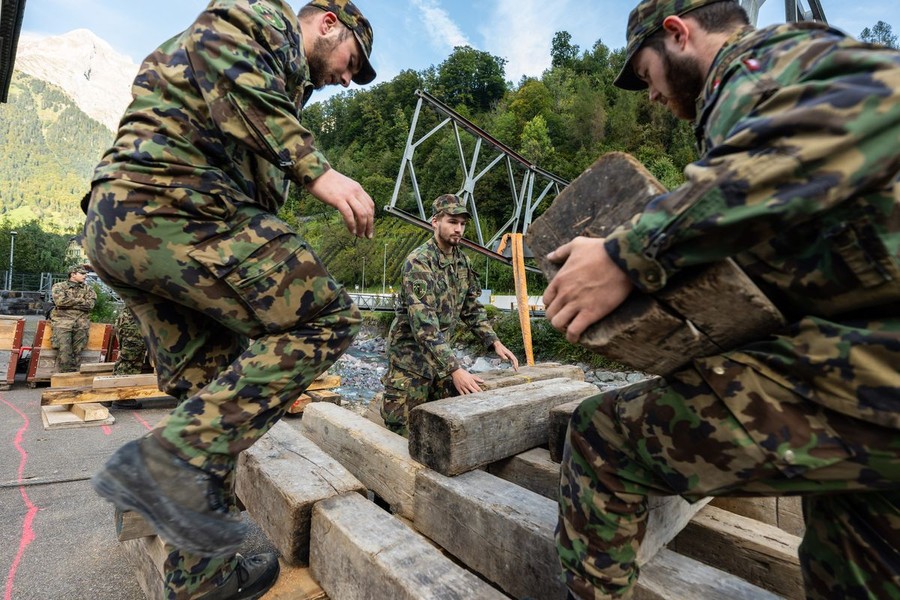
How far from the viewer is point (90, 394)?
19.4 feet

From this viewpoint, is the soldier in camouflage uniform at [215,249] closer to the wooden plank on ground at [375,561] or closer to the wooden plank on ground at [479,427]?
the wooden plank on ground at [375,561]

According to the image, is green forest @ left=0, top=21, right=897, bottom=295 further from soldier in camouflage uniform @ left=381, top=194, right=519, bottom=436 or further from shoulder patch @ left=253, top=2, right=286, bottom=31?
shoulder patch @ left=253, top=2, right=286, bottom=31

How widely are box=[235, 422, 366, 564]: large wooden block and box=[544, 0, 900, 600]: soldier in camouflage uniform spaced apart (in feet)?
3.42

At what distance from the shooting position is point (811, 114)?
0.85 metres

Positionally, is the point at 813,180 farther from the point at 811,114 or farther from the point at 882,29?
the point at 882,29

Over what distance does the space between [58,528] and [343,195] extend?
8.99ft

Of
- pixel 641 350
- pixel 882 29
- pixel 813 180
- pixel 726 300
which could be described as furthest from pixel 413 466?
pixel 882 29

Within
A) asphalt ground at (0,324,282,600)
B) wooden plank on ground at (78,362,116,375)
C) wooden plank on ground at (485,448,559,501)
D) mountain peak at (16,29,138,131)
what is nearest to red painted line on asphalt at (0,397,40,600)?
asphalt ground at (0,324,282,600)

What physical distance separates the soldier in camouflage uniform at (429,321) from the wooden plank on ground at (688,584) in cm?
230

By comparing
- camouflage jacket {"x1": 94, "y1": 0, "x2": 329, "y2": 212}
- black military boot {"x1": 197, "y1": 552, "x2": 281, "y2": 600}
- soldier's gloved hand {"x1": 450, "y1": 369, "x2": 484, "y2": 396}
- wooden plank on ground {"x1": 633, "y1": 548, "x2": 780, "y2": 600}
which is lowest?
black military boot {"x1": 197, "y1": 552, "x2": 281, "y2": 600}

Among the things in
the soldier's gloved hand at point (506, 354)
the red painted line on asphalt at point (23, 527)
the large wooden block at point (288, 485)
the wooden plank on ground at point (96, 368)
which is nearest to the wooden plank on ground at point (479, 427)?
the large wooden block at point (288, 485)

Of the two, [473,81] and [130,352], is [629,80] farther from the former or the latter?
[473,81]

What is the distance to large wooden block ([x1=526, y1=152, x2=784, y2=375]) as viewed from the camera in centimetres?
97

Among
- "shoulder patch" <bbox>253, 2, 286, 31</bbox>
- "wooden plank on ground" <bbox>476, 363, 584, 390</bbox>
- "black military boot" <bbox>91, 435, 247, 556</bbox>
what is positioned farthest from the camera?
"wooden plank on ground" <bbox>476, 363, 584, 390</bbox>
